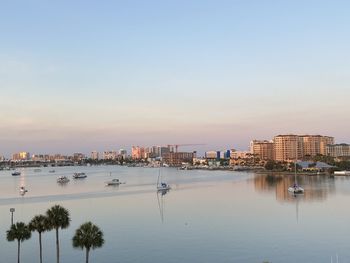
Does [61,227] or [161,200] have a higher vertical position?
[61,227]

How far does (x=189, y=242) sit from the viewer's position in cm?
2978

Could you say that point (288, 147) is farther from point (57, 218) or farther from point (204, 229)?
point (57, 218)

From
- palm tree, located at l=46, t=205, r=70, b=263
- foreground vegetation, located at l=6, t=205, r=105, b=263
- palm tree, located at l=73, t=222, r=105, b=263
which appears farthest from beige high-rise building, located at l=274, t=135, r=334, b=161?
palm tree, located at l=73, t=222, r=105, b=263

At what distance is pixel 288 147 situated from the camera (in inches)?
6855

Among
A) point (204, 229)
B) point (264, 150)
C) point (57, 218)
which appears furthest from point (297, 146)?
point (57, 218)

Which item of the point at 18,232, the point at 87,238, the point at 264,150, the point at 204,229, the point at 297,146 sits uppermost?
the point at 297,146

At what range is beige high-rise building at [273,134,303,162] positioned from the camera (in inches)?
6836

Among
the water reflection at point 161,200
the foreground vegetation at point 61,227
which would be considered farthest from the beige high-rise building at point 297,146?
the foreground vegetation at point 61,227

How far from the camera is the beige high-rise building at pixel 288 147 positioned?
570ft

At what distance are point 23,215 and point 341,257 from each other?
2978 cm

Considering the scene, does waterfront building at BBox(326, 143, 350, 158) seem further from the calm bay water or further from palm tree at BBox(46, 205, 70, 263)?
palm tree at BBox(46, 205, 70, 263)

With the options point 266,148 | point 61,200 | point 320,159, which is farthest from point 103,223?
point 266,148

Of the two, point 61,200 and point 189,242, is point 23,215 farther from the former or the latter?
point 189,242

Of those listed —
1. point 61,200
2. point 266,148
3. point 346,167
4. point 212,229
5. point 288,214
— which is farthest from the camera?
point 266,148
